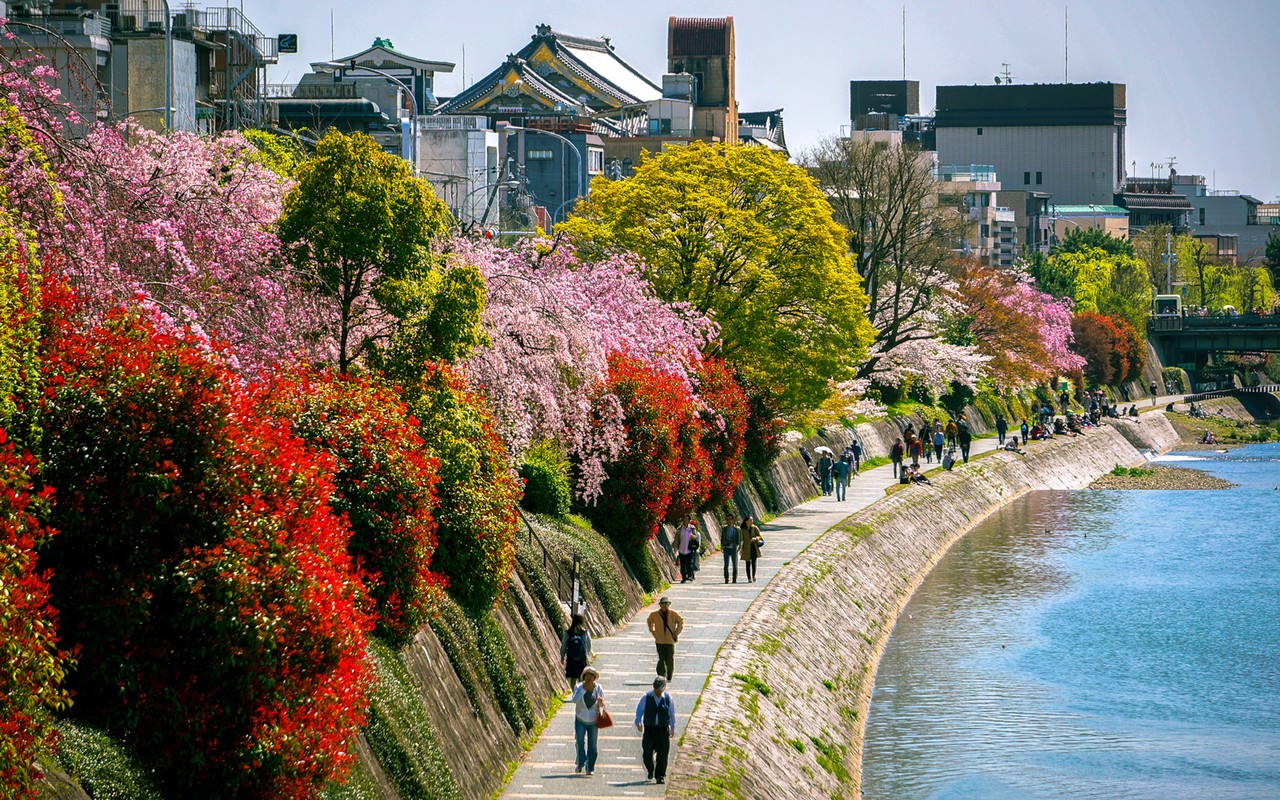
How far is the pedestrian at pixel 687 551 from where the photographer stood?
4300cm

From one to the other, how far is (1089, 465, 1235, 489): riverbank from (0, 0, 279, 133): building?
51355 millimetres

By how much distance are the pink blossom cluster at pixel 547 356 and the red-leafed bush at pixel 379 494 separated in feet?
29.9

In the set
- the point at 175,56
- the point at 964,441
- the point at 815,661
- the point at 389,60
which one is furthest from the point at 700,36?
the point at 815,661

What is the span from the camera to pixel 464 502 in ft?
83.6

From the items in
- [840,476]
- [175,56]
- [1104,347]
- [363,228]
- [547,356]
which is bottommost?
[840,476]

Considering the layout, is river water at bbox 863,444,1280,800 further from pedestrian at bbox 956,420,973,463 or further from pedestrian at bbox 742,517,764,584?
pedestrian at bbox 956,420,973,463

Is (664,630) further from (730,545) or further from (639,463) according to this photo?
(730,545)

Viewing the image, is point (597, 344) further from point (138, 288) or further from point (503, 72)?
point (503, 72)

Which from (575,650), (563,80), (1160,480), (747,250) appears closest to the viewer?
(575,650)

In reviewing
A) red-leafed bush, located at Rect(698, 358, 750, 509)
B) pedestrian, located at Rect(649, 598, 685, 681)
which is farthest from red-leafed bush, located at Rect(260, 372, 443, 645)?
red-leafed bush, located at Rect(698, 358, 750, 509)

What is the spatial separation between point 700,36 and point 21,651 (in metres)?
158

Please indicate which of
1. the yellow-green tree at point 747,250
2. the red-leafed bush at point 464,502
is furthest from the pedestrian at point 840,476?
the red-leafed bush at point 464,502

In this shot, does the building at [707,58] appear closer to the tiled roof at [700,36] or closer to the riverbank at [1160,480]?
the tiled roof at [700,36]

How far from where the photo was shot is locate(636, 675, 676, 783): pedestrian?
2342cm
